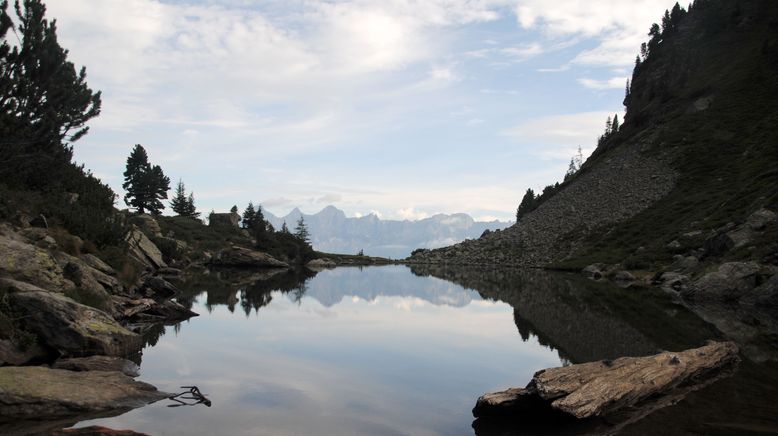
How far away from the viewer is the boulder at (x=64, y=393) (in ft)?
46.0

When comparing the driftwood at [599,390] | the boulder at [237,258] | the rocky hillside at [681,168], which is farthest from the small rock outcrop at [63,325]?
the boulder at [237,258]

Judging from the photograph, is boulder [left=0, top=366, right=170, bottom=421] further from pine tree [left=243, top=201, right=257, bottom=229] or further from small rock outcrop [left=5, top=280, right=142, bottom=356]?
pine tree [left=243, top=201, right=257, bottom=229]

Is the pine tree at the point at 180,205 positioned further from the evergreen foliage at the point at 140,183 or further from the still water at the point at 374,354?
the still water at the point at 374,354

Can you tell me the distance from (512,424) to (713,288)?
40.2m

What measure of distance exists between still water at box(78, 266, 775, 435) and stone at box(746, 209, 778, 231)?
647 inches

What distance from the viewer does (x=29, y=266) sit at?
933 inches

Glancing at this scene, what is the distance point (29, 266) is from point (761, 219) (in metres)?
64.2

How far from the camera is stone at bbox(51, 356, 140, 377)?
711 inches

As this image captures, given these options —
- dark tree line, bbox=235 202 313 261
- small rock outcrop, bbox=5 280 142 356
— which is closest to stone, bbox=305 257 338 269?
dark tree line, bbox=235 202 313 261

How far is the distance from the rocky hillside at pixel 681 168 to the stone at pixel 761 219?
0.98 meters

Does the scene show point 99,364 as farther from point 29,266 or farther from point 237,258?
point 237,258

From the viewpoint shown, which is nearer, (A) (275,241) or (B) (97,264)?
(B) (97,264)

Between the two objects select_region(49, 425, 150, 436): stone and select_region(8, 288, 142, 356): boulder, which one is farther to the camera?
select_region(8, 288, 142, 356): boulder

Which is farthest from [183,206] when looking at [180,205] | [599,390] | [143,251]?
[599,390]
